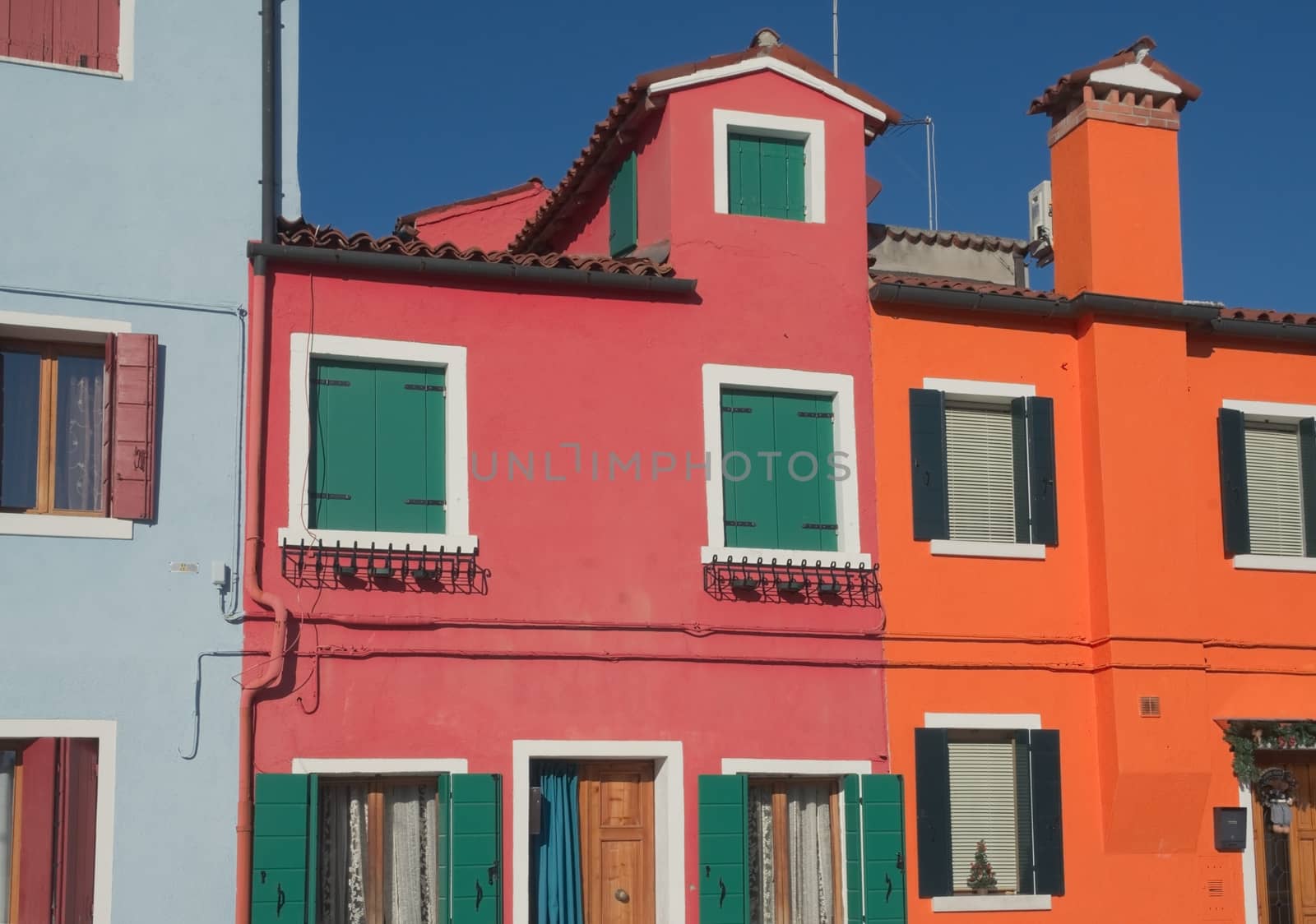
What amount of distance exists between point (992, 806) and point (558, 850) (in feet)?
12.1

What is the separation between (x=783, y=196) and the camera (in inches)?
632

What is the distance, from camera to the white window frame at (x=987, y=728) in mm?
14930

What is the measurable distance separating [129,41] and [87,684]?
4.94 meters

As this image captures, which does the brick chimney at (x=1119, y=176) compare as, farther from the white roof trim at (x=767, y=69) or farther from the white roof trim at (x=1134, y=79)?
the white roof trim at (x=767, y=69)

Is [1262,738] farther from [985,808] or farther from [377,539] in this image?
[377,539]

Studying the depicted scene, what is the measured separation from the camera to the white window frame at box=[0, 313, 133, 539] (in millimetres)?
13133

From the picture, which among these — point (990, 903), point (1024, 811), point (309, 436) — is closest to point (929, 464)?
point (1024, 811)

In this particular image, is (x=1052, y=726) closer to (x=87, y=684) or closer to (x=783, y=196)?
(x=783, y=196)

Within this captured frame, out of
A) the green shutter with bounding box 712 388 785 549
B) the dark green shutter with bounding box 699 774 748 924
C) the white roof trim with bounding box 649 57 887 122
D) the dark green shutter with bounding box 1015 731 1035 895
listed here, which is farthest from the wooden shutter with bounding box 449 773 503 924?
the white roof trim with bounding box 649 57 887 122

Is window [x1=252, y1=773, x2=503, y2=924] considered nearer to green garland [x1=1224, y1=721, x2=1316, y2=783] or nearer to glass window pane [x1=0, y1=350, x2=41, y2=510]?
glass window pane [x1=0, y1=350, x2=41, y2=510]

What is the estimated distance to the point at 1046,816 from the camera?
15.2m

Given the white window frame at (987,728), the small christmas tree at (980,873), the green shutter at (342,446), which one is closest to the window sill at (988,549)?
the white window frame at (987,728)

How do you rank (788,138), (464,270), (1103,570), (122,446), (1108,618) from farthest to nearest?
1. (788,138)
2. (1103,570)
3. (1108,618)
4. (464,270)
5. (122,446)

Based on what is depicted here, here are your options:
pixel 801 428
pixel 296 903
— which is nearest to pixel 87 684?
pixel 296 903
